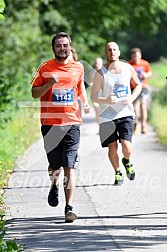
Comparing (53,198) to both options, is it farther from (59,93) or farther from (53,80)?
(53,80)

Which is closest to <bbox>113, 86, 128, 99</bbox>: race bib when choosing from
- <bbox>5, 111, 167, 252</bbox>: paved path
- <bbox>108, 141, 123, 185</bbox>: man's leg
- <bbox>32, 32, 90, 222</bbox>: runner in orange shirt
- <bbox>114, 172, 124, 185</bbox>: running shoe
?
<bbox>108, 141, 123, 185</bbox>: man's leg

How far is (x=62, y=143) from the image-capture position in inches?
376

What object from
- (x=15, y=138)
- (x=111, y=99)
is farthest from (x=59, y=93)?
(x=15, y=138)

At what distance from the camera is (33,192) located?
1144cm

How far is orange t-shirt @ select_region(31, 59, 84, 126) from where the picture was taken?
9469 millimetres

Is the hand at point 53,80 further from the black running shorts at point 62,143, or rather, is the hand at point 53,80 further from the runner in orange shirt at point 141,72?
the runner in orange shirt at point 141,72

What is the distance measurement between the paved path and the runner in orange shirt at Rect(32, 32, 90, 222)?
22.0 inches

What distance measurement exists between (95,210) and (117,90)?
2.33m

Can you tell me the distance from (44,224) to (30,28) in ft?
97.2

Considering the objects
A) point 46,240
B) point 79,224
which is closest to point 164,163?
point 79,224

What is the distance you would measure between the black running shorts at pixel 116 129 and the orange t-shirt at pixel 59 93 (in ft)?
7.16

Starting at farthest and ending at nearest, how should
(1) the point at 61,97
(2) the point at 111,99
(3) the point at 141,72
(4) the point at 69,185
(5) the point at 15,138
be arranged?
(3) the point at 141,72, (5) the point at 15,138, (2) the point at 111,99, (1) the point at 61,97, (4) the point at 69,185

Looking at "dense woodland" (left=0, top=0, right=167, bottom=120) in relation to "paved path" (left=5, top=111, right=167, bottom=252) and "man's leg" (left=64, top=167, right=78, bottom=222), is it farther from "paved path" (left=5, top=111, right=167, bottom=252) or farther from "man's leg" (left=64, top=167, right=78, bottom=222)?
"man's leg" (left=64, top=167, right=78, bottom=222)

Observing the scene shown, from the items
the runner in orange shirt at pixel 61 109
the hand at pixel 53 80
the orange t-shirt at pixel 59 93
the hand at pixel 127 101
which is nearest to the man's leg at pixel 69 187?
the runner in orange shirt at pixel 61 109
